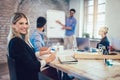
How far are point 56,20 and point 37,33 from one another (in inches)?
149

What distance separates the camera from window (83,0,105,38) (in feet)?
19.5

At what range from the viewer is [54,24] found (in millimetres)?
6398

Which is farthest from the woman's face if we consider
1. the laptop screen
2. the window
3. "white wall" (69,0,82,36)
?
"white wall" (69,0,82,36)

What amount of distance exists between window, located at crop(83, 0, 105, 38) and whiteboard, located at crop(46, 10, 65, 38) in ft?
3.14

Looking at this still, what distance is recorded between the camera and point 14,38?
1629 mm

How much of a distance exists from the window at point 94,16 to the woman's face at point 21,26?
4.37 metres

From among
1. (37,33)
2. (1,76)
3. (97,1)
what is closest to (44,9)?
(97,1)

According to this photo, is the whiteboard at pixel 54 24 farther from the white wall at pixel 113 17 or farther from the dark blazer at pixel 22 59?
the dark blazer at pixel 22 59

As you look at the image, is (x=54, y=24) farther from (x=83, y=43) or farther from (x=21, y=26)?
(x=21, y=26)

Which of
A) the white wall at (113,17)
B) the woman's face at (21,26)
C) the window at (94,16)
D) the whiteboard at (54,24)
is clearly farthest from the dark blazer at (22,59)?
the whiteboard at (54,24)

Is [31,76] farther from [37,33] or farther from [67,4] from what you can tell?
[67,4]

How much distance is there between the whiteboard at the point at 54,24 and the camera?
250 inches

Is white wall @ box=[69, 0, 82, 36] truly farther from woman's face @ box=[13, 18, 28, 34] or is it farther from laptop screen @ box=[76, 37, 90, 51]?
woman's face @ box=[13, 18, 28, 34]

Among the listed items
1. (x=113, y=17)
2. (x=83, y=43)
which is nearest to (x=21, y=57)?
(x=83, y=43)
